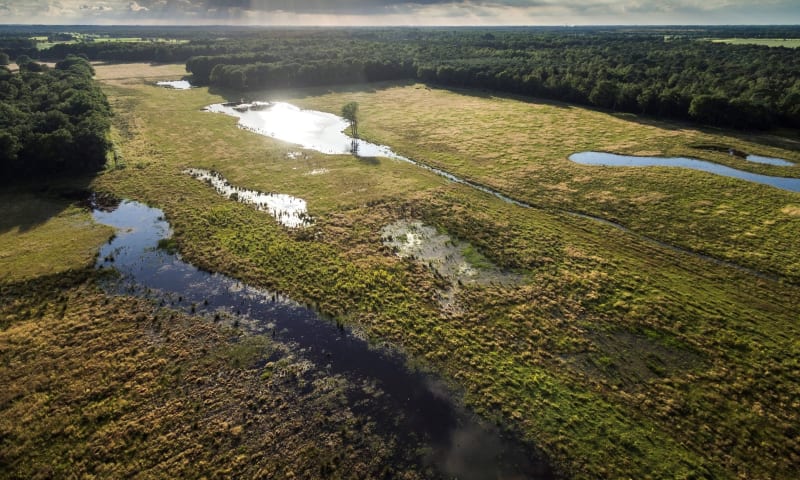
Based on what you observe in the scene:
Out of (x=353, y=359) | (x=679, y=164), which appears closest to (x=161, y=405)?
(x=353, y=359)

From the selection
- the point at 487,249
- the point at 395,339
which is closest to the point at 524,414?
the point at 395,339

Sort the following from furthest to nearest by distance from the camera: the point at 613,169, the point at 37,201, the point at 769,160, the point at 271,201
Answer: the point at 769,160 → the point at 613,169 → the point at 271,201 → the point at 37,201

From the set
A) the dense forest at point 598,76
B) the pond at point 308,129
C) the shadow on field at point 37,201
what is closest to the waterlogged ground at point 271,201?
the shadow on field at point 37,201

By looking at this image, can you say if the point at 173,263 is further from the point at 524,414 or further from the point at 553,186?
the point at 553,186

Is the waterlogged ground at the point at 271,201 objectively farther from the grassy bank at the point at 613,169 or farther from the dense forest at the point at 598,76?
the dense forest at the point at 598,76

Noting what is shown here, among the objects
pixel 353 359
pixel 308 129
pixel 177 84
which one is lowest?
pixel 353 359

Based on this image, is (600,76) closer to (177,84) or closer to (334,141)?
(334,141)
